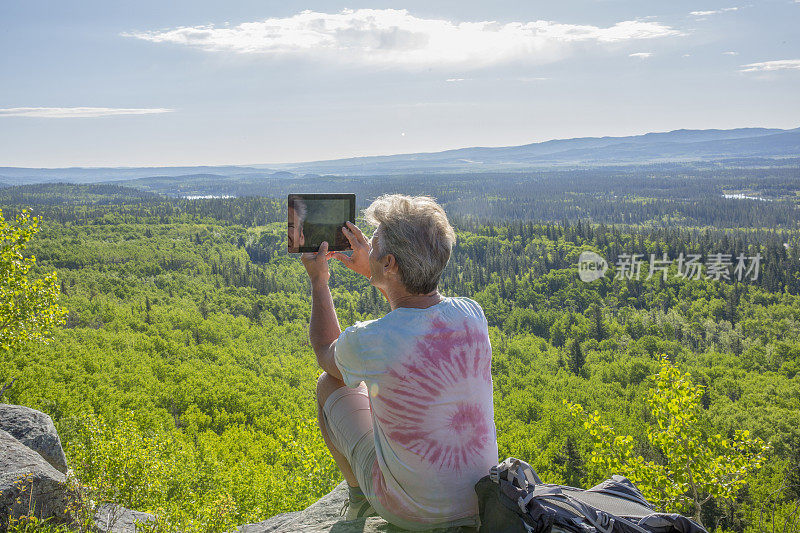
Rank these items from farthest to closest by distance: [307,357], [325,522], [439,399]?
1. [307,357]
2. [325,522]
3. [439,399]

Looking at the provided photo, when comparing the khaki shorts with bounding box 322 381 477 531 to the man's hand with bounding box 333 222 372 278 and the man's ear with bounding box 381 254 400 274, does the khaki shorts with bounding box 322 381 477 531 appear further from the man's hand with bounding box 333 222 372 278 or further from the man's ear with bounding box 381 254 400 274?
the man's ear with bounding box 381 254 400 274

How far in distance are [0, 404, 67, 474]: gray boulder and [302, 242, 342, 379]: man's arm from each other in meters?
9.33

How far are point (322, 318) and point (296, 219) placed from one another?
78 centimetres

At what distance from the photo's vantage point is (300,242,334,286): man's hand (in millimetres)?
3939

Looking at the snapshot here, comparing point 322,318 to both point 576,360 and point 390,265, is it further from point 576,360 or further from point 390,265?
point 576,360

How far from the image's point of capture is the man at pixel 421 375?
311cm

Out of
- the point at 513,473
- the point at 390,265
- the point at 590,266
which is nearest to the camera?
the point at 513,473

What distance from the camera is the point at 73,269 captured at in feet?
380

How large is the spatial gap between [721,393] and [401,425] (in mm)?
79782

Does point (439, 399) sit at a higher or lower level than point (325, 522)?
higher

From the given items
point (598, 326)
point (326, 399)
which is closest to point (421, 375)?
point (326, 399)

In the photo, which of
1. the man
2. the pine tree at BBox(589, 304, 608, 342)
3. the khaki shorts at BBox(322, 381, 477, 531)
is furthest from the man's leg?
the pine tree at BBox(589, 304, 608, 342)

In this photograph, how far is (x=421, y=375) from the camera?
10.2 feet

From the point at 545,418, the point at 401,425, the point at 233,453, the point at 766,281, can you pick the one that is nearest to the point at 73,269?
the point at 233,453
